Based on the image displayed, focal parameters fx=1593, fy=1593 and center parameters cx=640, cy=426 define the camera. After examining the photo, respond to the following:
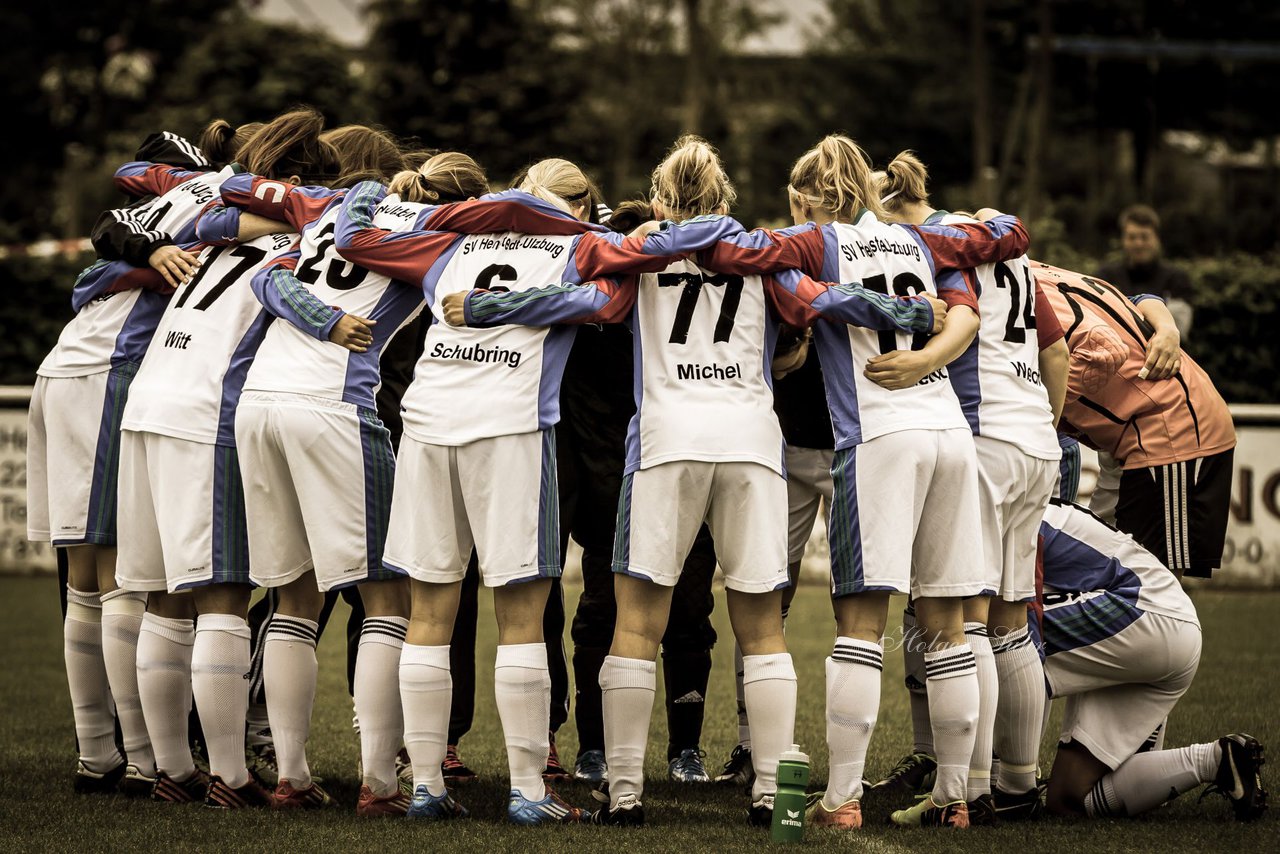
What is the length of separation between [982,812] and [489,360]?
7.28 feet

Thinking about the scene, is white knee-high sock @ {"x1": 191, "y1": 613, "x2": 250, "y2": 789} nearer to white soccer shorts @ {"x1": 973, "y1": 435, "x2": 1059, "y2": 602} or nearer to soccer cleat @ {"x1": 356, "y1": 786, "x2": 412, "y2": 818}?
soccer cleat @ {"x1": 356, "y1": 786, "x2": 412, "y2": 818}

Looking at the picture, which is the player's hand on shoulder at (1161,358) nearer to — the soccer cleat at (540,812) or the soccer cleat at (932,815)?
the soccer cleat at (932,815)

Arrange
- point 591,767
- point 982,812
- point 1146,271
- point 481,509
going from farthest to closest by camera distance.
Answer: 1. point 1146,271
2. point 591,767
3. point 982,812
4. point 481,509

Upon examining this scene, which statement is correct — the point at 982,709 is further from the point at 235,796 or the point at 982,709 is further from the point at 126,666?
the point at 126,666

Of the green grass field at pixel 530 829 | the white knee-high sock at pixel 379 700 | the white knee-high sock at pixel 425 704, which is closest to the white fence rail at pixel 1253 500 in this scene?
the green grass field at pixel 530 829

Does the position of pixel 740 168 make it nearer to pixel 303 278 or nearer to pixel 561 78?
pixel 561 78

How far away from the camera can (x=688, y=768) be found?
6.31 metres

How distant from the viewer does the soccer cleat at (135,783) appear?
5.82 metres

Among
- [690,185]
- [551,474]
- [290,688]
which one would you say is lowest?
[290,688]

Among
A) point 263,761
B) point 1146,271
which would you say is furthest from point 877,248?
point 1146,271

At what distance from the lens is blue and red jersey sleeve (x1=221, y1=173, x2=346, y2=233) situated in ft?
18.9

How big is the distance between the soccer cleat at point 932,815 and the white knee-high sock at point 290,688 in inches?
80.0

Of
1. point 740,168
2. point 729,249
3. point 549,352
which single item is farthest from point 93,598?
point 740,168

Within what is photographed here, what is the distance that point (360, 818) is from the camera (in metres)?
5.30
